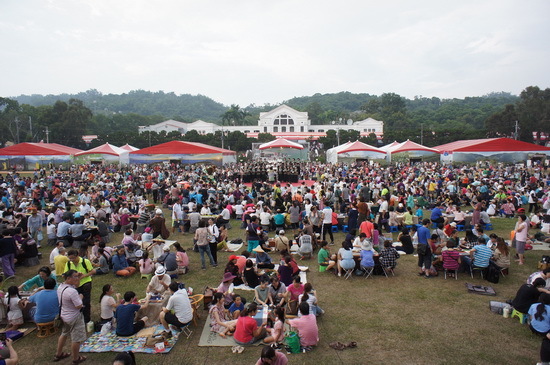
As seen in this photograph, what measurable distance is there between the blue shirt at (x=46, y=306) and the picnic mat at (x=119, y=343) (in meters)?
→ 0.68

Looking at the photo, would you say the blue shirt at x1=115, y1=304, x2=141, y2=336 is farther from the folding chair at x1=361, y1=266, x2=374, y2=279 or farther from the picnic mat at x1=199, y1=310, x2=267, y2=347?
the folding chair at x1=361, y1=266, x2=374, y2=279

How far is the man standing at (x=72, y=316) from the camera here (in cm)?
421

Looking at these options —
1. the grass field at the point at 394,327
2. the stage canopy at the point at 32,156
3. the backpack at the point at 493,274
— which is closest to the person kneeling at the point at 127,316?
the grass field at the point at 394,327

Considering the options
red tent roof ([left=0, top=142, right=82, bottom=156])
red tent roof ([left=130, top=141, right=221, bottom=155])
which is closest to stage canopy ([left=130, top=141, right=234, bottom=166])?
red tent roof ([left=130, top=141, right=221, bottom=155])

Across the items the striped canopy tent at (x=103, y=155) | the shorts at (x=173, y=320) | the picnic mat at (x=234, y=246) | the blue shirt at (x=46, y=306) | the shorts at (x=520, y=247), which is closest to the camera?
A: the blue shirt at (x=46, y=306)

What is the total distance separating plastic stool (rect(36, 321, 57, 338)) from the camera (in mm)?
4906

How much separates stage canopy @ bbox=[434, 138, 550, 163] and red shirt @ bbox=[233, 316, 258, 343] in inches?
931

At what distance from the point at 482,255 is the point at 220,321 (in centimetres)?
537

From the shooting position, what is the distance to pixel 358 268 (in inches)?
282

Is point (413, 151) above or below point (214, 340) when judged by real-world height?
above

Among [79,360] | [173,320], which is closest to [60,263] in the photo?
[79,360]

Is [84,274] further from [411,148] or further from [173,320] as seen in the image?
[411,148]

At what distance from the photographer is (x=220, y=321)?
197 inches

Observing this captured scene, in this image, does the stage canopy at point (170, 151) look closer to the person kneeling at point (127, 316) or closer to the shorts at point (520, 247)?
the person kneeling at point (127, 316)
